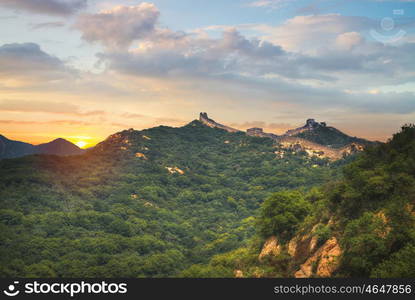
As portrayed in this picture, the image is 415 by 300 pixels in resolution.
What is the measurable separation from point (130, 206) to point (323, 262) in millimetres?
93585

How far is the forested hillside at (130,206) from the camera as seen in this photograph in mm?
83250

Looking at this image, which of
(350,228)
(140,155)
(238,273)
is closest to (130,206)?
(140,155)

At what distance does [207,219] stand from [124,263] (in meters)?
50.9

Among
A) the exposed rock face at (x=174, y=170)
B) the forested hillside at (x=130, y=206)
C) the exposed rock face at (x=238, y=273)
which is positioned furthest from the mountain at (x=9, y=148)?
the exposed rock face at (x=238, y=273)

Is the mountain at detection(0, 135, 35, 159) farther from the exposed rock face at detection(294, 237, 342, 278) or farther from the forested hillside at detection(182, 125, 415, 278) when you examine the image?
the exposed rock face at detection(294, 237, 342, 278)

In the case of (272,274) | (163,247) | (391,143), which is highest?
(391,143)

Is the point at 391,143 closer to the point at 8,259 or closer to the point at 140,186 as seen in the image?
the point at 8,259

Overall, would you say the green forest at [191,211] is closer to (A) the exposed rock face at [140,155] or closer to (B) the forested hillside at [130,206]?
(B) the forested hillside at [130,206]

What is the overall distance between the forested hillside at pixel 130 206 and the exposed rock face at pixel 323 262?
41.1m

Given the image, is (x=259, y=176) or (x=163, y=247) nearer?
(x=163, y=247)

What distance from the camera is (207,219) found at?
129000 mm

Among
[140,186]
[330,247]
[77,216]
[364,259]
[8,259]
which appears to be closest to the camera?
[364,259]

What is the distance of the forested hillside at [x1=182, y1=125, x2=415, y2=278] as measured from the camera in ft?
116

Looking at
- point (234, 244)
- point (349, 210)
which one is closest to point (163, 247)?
point (234, 244)
